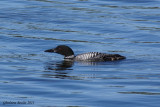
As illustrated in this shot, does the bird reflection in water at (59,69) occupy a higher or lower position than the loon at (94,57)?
lower

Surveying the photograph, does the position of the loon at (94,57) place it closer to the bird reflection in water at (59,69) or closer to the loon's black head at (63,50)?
the loon's black head at (63,50)

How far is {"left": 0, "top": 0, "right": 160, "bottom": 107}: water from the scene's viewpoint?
434 inches

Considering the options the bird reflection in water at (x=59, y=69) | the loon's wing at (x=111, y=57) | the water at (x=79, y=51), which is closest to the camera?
the water at (x=79, y=51)

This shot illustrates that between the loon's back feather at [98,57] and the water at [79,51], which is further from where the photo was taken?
the loon's back feather at [98,57]

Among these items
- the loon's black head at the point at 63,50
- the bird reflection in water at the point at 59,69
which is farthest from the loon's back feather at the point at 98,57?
the loon's black head at the point at 63,50

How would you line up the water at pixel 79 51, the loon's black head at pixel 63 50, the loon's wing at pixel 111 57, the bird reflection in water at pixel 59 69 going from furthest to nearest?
the loon's black head at pixel 63 50 → the loon's wing at pixel 111 57 → the bird reflection in water at pixel 59 69 → the water at pixel 79 51

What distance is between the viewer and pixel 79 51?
56.6 feet

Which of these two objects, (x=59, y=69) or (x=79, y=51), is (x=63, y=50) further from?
(x=59, y=69)

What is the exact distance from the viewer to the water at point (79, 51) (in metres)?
11.0

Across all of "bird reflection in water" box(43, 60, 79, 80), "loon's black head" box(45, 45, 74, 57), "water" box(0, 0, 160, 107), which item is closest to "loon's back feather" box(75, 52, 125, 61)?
"water" box(0, 0, 160, 107)

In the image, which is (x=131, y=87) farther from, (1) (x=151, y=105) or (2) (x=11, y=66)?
(2) (x=11, y=66)

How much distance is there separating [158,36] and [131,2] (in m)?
7.23

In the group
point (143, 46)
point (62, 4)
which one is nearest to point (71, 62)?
point (143, 46)

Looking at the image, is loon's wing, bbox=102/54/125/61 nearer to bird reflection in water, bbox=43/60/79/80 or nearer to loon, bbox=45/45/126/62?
loon, bbox=45/45/126/62
